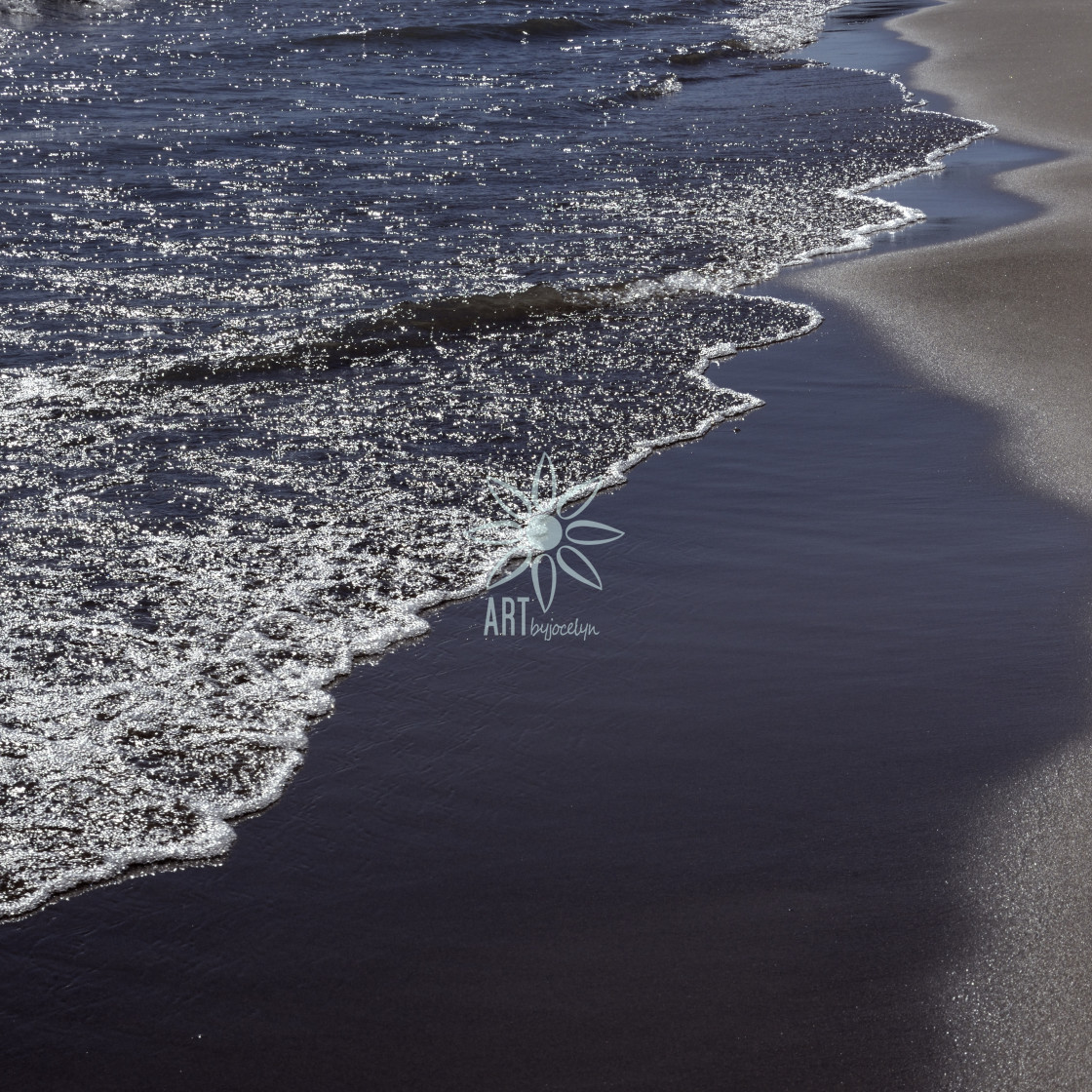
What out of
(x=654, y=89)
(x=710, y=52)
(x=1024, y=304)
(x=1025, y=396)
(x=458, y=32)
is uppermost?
(x=458, y=32)

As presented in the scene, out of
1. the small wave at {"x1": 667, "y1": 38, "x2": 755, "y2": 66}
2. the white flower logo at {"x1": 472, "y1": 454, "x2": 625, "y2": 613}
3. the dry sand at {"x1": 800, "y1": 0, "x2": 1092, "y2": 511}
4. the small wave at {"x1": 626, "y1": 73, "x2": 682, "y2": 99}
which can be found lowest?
the white flower logo at {"x1": 472, "y1": 454, "x2": 625, "y2": 613}

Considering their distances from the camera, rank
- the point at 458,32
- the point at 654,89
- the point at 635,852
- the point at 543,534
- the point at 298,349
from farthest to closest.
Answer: the point at 458,32 → the point at 654,89 → the point at 298,349 → the point at 543,534 → the point at 635,852

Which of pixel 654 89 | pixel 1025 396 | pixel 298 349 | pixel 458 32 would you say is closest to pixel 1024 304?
pixel 1025 396

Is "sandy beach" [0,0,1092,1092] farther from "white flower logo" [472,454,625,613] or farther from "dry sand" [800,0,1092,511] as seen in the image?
"dry sand" [800,0,1092,511]

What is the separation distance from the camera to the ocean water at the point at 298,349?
3682 mm

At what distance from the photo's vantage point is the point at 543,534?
4805 millimetres

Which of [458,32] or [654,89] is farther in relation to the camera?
[458,32]

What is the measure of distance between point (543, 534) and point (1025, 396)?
8.71 feet

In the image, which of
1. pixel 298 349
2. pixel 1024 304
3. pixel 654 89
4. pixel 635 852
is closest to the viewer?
pixel 635 852

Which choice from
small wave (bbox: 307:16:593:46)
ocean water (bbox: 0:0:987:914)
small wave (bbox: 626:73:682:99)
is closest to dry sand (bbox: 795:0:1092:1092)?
ocean water (bbox: 0:0:987:914)

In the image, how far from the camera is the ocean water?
12.1 feet

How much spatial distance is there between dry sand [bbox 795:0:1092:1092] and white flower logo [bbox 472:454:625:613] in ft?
5.76

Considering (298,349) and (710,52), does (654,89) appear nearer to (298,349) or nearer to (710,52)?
(710,52)

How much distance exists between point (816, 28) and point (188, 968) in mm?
22729
